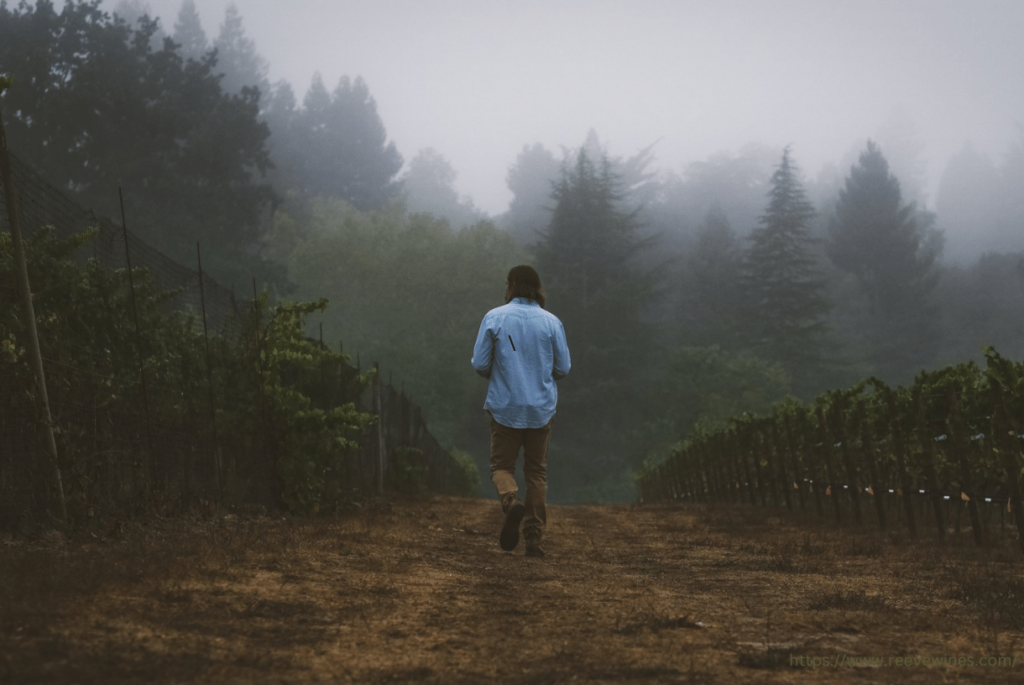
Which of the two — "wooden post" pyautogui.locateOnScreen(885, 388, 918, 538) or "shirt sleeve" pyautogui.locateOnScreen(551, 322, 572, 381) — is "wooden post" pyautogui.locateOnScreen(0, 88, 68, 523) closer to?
"shirt sleeve" pyautogui.locateOnScreen(551, 322, 572, 381)

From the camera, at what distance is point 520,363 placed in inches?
290

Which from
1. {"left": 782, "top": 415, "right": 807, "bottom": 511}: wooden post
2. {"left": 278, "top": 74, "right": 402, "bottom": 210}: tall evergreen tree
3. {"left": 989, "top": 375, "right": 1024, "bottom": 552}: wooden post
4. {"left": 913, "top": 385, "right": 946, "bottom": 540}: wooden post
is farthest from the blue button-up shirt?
{"left": 278, "top": 74, "right": 402, "bottom": 210}: tall evergreen tree

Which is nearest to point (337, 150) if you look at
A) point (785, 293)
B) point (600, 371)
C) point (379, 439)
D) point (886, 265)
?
point (600, 371)

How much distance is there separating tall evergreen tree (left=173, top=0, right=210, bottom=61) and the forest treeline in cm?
20

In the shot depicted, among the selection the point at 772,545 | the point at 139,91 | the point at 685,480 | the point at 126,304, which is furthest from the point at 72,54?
the point at 772,545

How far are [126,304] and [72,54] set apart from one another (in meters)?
28.9

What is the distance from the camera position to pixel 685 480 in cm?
3044

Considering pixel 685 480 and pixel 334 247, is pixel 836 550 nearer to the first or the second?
pixel 685 480

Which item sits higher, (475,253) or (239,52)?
(239,52)

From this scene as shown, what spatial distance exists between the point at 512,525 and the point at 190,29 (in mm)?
81375

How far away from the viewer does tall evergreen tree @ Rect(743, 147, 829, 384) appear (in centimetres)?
6094

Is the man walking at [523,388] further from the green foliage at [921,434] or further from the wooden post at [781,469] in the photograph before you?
the wooden post at [781,469]

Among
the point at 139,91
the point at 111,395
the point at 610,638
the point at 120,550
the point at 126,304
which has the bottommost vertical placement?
the point at 610,638

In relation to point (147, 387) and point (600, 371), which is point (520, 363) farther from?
point (600, 371)
